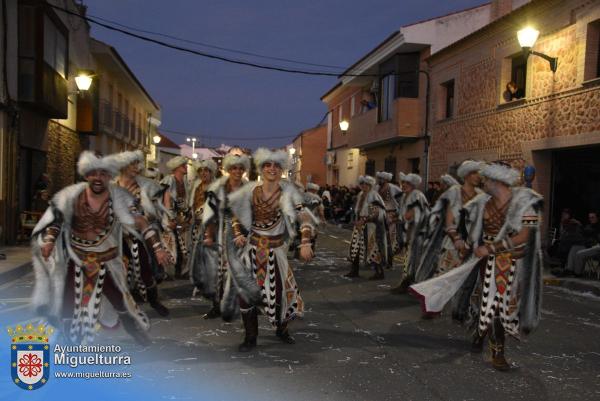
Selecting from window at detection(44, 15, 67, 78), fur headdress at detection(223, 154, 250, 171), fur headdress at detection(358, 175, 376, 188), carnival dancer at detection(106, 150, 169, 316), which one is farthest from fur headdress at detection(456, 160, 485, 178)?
window at detection(44, 15, 67, 78)

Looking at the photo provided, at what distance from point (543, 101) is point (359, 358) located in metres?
10.8

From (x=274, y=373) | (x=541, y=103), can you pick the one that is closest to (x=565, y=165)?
(x=541, y=103)

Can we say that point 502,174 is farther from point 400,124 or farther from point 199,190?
point 400,124

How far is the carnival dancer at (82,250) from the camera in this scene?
445 cm

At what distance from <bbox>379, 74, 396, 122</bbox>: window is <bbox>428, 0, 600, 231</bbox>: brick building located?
4672mm

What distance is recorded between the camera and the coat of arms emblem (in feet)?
12.1

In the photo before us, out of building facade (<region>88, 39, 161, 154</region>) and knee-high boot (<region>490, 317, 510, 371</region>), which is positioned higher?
building facade (<region>88, 39, 161, 154</region>)

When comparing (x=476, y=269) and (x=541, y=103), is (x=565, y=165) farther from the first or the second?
(x=476, y=269)

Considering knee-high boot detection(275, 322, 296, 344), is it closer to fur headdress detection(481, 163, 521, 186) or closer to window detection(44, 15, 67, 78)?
fur headdress detection(481, 163, 521, 186)

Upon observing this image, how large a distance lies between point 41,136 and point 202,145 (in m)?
73.4

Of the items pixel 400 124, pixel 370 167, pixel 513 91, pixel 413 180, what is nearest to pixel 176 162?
pixel 413 180

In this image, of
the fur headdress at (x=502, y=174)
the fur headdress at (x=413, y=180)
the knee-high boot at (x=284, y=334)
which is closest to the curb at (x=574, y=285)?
the fur headdress at (x=413, y=180)

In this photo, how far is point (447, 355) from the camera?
5.36 m

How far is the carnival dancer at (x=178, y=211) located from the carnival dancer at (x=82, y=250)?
3.16 meters
